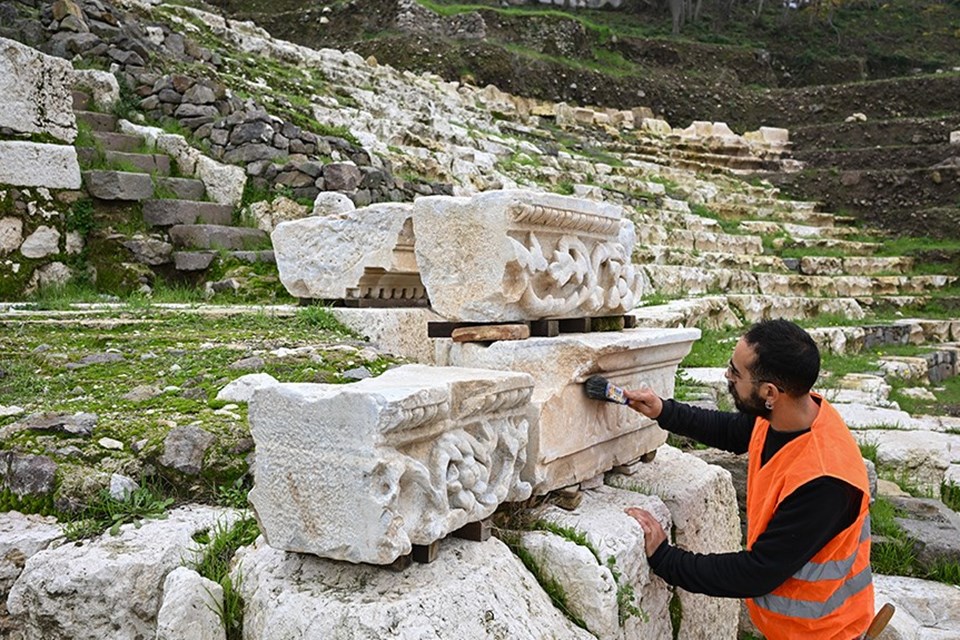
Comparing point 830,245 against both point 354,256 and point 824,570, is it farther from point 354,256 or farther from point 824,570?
point 824,570

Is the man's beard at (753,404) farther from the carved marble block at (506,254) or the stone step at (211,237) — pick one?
the stone step at (211,237)

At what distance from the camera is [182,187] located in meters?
7.18

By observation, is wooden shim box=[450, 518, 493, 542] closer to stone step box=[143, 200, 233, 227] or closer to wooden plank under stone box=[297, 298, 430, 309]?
wooden plank under stone box=[297, 298, 430, 309]

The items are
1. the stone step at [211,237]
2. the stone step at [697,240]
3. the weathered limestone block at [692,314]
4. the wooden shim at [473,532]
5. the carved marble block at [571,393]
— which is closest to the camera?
the wooden shim at [473,532]

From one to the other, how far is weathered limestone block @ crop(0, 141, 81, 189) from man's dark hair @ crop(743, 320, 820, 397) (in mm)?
5422

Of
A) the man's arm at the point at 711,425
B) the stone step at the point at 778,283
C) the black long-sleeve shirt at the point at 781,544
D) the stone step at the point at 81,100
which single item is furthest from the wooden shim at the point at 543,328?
the stone step at the point at 778,283

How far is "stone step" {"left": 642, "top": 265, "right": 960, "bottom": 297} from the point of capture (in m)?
10.6

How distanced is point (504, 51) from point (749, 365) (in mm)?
21899

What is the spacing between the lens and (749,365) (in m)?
2.50

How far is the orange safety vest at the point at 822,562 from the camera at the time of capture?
233 centimetres

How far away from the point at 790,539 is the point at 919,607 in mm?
1813

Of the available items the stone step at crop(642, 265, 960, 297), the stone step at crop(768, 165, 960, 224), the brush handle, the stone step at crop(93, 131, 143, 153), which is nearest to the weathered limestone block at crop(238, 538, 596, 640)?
the brush handle

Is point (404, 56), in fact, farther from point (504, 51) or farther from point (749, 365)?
point (749, 365)

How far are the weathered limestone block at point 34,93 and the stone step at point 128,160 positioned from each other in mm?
493
